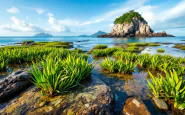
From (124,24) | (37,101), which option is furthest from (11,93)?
(124,24)

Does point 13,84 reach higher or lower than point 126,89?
higher

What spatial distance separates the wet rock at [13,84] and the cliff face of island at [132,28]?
135m

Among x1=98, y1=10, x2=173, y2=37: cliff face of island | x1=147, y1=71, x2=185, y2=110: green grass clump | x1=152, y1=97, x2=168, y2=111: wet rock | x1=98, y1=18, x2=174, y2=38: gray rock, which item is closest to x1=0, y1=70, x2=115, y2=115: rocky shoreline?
x1=152, y1=97, x2=168, y2=111: wet rock

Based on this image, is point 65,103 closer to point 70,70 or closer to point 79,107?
point 79,107

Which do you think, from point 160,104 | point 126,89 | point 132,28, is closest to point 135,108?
point 160,104

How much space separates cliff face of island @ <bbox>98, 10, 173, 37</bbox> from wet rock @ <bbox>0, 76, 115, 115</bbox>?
444 feet

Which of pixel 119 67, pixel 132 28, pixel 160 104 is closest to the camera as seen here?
pixel 160 104

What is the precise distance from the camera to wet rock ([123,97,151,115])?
11.5 ft

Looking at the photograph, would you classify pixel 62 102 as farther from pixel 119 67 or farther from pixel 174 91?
pixel 119 67

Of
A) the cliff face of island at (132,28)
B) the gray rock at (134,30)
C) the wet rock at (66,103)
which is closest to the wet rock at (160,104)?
the wet rock at (66,103)

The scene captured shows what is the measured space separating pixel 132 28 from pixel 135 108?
150752 millimetres

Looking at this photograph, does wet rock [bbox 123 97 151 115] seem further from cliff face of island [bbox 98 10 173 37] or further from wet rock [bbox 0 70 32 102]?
cliff face of island [bbox 98 10 173 37]

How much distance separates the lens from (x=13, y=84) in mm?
4312

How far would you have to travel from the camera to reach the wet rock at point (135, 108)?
11.5 feet
